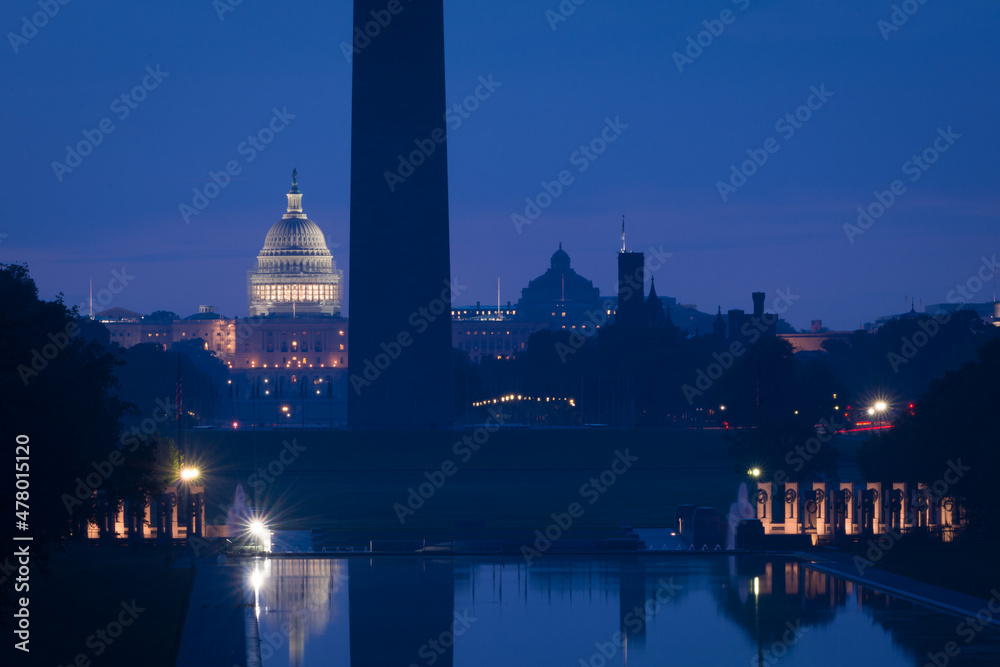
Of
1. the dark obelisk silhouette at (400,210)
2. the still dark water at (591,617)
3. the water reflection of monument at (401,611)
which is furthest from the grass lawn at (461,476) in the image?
the still dark water at (591,617)

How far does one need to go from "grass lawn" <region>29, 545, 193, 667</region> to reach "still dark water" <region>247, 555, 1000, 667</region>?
184 centimetres

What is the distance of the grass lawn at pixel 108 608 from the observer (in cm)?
2933

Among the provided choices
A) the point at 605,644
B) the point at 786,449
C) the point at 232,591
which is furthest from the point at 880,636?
the point at 786,449

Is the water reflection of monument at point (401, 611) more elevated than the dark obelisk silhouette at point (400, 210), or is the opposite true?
the dark obelisk silhouette at point (400, 210)

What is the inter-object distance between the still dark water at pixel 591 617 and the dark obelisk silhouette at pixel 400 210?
1731 inches

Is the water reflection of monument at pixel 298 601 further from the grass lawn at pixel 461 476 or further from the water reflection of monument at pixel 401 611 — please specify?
the grass lawn at pixel 461 476

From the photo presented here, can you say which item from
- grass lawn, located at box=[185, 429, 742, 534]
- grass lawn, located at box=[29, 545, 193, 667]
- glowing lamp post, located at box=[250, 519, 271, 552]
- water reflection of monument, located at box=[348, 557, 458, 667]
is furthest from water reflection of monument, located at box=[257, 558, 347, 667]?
grass lawn, located at box=[185, 429, 742, 534]

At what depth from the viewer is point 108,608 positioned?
113 feet

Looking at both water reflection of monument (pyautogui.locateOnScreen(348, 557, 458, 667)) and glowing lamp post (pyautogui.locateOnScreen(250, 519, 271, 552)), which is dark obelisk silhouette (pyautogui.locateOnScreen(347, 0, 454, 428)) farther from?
water reflection of monument (pyautogui.locateOnScreen(348, 557, 458, 667))

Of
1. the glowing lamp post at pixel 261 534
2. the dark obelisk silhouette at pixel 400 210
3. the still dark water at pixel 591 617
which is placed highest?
the dark obelisk silhouette at pixel 400 210

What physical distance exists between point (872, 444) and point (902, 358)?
63984 mm

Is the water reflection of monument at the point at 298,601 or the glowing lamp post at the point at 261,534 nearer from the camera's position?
the water reflection of monument at the point at 298,601

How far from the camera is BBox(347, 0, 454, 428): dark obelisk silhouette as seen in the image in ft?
274

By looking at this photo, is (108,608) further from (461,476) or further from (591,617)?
(461,476)
